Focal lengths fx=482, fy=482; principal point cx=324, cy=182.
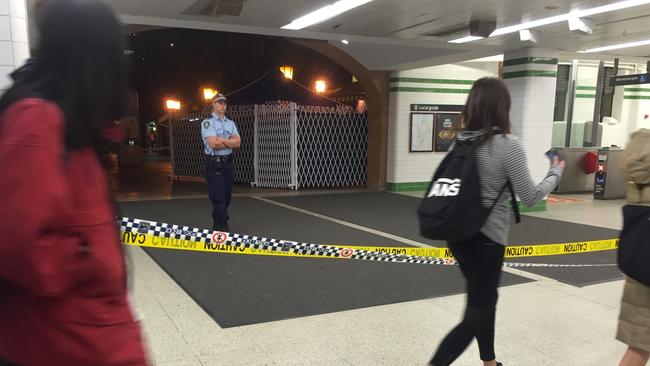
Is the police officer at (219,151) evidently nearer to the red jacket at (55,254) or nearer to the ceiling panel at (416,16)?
the ceiling panel at (416,16)

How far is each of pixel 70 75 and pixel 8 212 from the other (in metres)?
0.29

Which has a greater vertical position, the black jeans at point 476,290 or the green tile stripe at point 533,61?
the green tile stripe at point 533,61

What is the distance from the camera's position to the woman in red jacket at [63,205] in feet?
2.70

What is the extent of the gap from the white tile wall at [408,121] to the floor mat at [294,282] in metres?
4.75

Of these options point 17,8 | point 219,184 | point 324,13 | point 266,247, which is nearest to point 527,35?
point 324,13

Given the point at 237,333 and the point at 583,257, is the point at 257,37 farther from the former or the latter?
the point at 237,333

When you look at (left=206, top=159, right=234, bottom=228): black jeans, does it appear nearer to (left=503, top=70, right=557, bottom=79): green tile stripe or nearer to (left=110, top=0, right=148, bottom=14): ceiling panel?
(left=110, top=0, right=148, bottom=14): ceiling panel

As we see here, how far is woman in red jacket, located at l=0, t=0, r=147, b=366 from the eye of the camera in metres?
0.82

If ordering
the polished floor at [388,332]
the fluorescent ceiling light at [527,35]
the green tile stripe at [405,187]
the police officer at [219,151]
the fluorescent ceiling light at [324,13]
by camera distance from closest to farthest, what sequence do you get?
the polished floor at [388,332] < the police officer at [219,151] < the fluorescent ceiling light at [324,13] < the fluorescent ceiling light at [527,35] < the green tile stripe at [405,187]

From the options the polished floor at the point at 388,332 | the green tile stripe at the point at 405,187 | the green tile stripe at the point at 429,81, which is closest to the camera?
the polished floor at the point at 388,332

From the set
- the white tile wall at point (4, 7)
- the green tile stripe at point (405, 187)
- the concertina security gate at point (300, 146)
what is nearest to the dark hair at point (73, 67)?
the white tile wall at point (4, 7)

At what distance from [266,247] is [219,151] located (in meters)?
1.58

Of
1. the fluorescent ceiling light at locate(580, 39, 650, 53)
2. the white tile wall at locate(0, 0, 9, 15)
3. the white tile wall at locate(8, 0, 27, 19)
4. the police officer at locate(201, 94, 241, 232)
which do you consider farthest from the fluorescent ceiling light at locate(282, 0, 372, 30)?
the fluorescent ceiling light at locate(580, 39, 650, 53)

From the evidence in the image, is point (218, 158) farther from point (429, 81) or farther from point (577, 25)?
point (429, 81)
